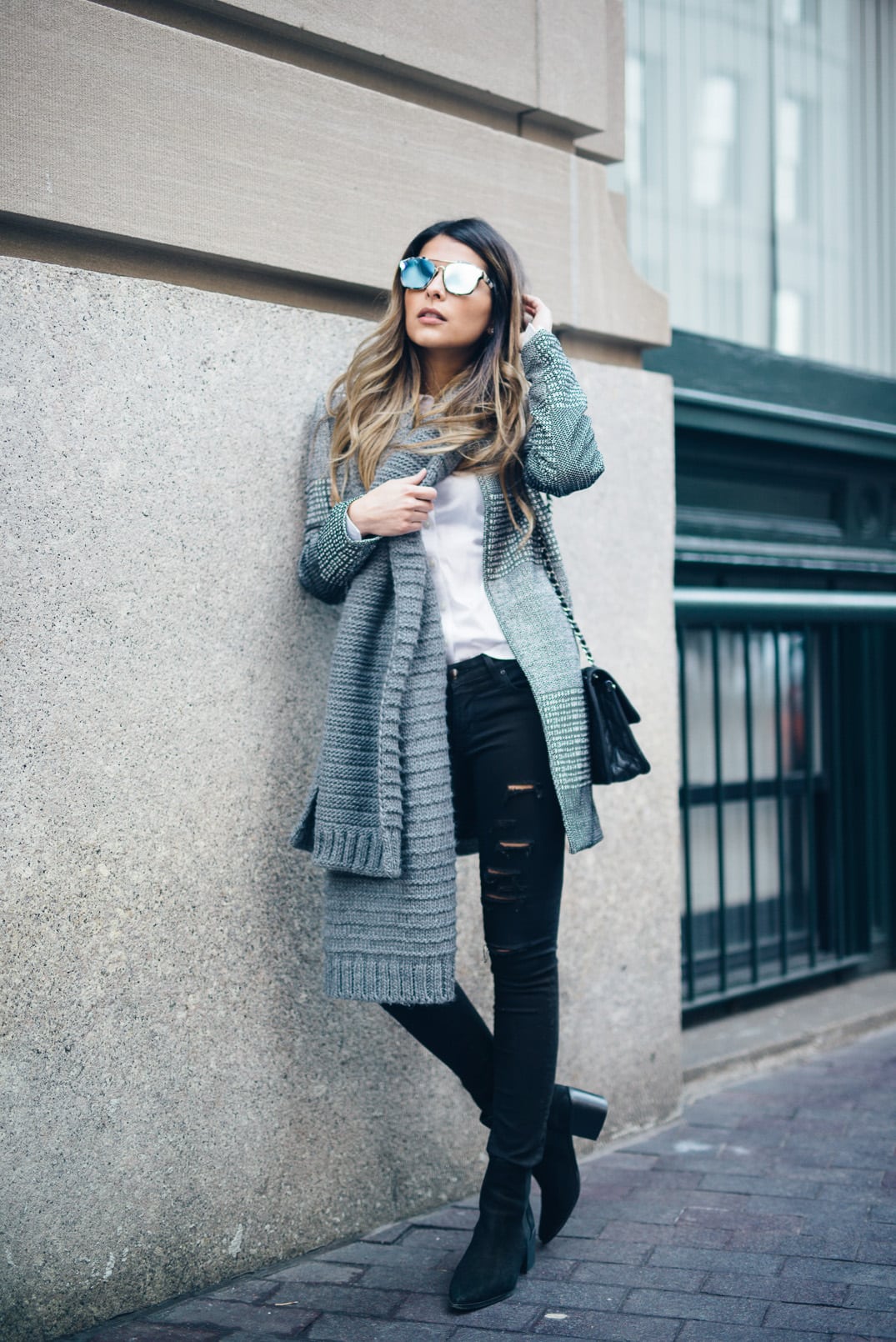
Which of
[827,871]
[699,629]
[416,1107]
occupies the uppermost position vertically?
[699,629]

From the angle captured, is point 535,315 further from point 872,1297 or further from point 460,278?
point 872,1297

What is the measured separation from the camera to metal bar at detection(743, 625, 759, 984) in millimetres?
4262

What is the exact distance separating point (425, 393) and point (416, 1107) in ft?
5.40

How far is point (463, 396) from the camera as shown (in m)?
2.60

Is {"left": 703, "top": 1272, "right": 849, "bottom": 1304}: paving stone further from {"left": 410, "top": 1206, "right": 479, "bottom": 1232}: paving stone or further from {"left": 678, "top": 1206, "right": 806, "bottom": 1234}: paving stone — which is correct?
{"left": 410, "top": 1206, "right": 479, "bottom": 1232}: paving stone

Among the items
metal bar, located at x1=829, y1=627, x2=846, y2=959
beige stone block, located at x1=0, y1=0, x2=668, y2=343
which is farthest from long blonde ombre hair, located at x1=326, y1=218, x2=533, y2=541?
metal bar, located at x1=829, y1=627, x2=846, y2=959

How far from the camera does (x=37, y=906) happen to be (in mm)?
2375

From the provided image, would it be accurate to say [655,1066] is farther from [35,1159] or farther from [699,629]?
[35,1159]

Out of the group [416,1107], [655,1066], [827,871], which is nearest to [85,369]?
[416,1107]

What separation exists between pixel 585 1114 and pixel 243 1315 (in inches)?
31.7

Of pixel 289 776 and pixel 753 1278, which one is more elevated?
pixel 289 776

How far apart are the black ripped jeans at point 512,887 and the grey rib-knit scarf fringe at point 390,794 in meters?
0.08

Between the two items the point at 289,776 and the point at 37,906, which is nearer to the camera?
the point at 37,906

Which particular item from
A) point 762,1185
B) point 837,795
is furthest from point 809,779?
point 762,1185
